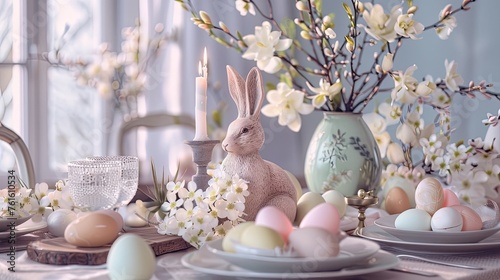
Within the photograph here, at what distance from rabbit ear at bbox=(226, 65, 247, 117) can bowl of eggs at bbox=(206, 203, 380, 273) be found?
0.38m

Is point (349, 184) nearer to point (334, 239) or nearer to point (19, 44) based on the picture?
point (334, 239)

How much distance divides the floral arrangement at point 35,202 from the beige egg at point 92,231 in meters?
0.17

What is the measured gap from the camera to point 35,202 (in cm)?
112

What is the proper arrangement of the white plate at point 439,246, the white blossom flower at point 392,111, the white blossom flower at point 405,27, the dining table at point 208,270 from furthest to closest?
the white blossom flower at point 392,111 < the white blossom flower at point 405,27 < the white plate at point 439,246 < the dining table at point 208,270

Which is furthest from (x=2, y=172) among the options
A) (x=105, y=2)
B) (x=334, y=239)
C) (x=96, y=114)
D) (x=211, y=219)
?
(x=334, y=239)

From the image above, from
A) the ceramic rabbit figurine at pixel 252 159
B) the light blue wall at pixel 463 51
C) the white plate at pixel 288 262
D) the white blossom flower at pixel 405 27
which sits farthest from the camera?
the light blue wall at pixel 463 51

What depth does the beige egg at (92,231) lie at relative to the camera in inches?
37.0

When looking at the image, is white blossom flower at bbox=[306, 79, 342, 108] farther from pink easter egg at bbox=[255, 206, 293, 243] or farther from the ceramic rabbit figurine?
pink easter egg at bbox=[255, 206, 293, 243]

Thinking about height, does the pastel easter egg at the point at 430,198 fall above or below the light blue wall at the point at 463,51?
below

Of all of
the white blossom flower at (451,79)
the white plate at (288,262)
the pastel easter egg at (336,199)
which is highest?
the white blossom flower at (451,79)

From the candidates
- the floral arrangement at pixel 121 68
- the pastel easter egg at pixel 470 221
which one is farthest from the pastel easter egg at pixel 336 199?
the floral arrangement at pixel 121 68

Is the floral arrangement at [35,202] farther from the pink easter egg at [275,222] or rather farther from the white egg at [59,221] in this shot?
the pink easter egg at [275,222]

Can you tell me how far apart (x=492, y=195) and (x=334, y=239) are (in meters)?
0.71

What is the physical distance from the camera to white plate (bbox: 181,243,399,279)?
0.76 metres
